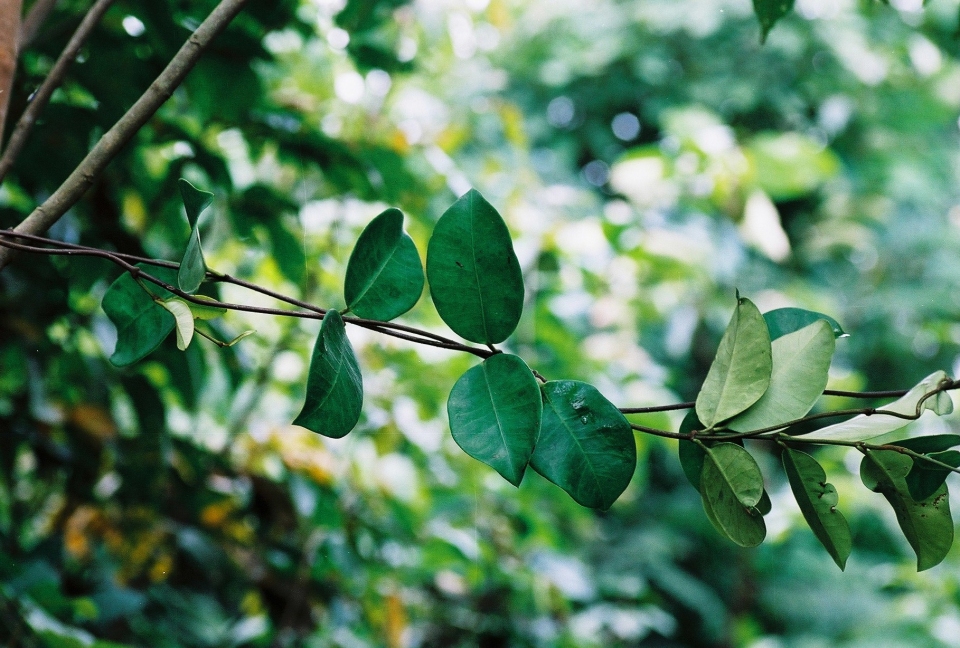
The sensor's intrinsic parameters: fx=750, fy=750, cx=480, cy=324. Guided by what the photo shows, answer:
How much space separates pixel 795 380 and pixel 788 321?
0.04 metres

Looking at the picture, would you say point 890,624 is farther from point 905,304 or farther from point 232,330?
point 232,330

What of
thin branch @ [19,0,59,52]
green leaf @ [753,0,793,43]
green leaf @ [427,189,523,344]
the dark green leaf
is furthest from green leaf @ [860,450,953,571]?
thin branch @ [19,0,59,52]

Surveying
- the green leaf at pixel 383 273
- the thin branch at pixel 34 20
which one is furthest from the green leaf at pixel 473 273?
the thin branch at pixel 34 20

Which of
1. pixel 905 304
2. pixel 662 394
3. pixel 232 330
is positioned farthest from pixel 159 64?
pixel 905 304

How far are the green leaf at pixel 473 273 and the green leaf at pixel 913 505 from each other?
0.35 feet

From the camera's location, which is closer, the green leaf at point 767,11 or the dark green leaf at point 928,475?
the dark green leaf at point 928,475

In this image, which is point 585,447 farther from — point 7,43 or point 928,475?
point 7,43

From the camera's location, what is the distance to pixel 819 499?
0.68 ft

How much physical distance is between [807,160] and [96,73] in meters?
1.91

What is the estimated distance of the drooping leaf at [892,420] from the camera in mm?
195

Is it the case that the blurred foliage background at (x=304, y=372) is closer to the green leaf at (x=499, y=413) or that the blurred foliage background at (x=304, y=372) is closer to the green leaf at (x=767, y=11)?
the green leaf at (x=767, y=11)

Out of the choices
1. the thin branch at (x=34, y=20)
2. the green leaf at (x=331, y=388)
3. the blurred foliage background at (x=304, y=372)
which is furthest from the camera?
the blurred foliage background at (x=304, y=372)

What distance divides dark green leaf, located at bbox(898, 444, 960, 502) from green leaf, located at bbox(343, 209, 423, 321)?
143mm

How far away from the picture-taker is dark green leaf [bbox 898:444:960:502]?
0.19 meters
